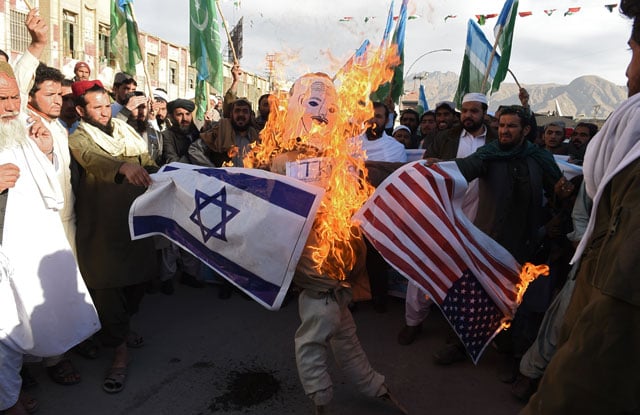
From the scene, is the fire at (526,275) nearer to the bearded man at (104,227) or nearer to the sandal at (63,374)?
the bearded man at (104,227)

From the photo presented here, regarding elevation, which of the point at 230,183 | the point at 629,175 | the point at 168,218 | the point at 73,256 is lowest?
the point at 73,256

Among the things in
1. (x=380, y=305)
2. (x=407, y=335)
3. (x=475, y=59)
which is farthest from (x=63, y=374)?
(x=475, y=59)

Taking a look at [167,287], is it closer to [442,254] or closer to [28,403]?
[28,403]

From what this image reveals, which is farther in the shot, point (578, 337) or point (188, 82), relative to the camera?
point (188, 82)

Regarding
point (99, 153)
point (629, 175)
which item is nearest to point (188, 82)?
point (99, 153)

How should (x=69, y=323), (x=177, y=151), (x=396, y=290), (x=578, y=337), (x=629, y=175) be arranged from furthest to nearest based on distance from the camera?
(x=177, y=151), (x=396, y=290), (x=69, y=323), (x=629, y=175), (x=578, y=337)

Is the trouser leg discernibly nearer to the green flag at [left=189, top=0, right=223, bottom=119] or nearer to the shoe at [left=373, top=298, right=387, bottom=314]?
the shoe at [left=373, top=298, right=387, bottom=314]

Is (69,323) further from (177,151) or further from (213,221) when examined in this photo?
(177,151)

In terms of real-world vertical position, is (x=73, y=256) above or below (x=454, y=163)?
below

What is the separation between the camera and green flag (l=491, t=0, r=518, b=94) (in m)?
7.55

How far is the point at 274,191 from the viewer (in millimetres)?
3129

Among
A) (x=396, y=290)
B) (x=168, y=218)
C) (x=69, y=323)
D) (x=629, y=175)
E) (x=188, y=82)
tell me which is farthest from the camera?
(x=188, y=82)

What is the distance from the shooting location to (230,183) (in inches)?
127

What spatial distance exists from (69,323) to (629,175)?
148 inches
